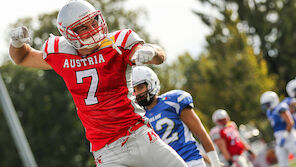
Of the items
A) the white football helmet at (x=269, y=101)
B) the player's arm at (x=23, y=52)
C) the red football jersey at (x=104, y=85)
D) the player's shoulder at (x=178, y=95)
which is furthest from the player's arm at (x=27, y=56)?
the white football helmet at (x=269, y=101)

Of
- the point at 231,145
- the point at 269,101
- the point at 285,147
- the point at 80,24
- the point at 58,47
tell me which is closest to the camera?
the point at 80,24

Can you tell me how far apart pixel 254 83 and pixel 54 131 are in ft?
43.0

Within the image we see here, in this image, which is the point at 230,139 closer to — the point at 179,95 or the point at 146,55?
the point at 179,95

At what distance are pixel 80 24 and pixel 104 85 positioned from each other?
0.49 metres

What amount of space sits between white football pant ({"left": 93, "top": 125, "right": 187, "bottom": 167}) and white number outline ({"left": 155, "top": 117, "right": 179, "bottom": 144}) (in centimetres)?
132

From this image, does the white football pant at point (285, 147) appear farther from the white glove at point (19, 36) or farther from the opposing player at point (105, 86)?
the white glove at point (19, 36)

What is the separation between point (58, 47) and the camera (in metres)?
3.86

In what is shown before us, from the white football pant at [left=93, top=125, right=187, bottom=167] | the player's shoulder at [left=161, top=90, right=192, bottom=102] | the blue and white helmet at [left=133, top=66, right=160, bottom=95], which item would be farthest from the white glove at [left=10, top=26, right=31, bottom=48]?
the player's shoulder at [left=161, top=90, right=192, bottom=102]

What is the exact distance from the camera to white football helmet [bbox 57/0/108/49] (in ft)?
12.0

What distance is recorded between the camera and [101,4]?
96.9 ft

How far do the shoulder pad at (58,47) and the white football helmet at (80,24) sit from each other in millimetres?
80

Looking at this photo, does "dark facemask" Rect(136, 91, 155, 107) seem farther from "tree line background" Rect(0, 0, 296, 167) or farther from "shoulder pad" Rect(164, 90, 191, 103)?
"tree line background" Rect(0, 0, 296, 167)

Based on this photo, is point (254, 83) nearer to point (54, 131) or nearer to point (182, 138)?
point (54, 131)

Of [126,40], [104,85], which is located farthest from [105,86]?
[126,40]
